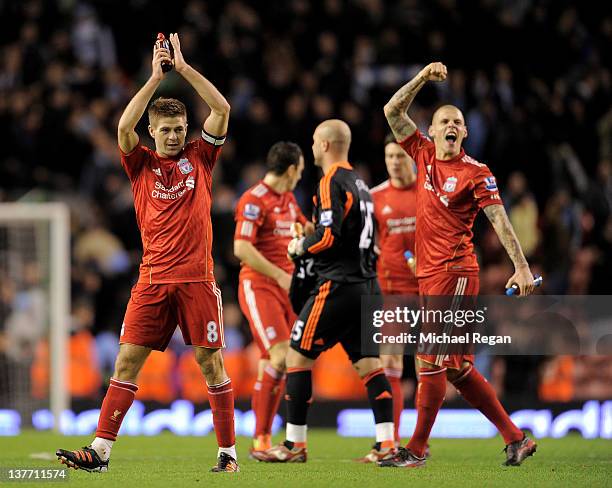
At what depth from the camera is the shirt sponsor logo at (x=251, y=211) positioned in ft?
30.5

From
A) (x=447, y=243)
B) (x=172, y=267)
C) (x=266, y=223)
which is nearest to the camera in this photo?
(x=172, y=267)

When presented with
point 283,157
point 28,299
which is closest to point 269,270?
point 283,157

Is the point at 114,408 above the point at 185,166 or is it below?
below

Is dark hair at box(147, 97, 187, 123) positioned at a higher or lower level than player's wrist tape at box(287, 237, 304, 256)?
higher

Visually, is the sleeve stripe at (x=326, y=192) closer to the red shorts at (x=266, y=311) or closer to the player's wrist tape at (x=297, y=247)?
the player's wrist tape at (x=297, y=247)

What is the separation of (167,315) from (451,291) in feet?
6.22

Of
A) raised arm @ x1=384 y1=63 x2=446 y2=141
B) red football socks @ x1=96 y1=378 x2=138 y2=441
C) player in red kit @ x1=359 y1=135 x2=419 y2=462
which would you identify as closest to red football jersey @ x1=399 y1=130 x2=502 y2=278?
raised arm @ x1=384 y1=63 x2=446 y2=141

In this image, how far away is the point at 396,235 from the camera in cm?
948

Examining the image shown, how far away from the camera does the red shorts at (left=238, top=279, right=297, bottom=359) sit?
924 centimetres

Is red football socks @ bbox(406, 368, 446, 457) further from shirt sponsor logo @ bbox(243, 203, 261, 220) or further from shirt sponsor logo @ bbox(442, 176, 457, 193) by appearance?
shirt sponsor logo @ bbox(243, 203, 261, 220)

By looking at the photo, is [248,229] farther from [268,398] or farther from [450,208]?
[450,208]

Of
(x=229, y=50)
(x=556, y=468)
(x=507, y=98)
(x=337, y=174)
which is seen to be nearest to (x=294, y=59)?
(x=229, y=50)

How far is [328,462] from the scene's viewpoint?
8.48m

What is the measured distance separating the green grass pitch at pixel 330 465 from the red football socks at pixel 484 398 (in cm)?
25
